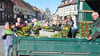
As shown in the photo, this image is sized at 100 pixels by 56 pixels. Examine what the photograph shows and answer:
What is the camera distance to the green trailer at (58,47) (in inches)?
130

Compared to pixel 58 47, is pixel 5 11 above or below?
above

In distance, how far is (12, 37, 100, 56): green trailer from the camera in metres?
3.31

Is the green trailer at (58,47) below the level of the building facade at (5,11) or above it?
below

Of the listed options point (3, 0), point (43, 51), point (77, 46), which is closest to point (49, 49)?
point (43, 51)

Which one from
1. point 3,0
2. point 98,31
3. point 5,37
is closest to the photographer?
point 98,31

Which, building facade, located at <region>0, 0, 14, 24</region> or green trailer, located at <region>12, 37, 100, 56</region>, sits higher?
building facade, located at <region>0, 0, 14, 24</region>

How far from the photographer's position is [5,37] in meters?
4.20

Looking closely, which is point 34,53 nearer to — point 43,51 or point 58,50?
point 43,51

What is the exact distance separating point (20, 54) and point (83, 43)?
1.32 m

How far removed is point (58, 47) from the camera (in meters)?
3.32

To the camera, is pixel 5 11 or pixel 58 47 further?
pixel 5 11

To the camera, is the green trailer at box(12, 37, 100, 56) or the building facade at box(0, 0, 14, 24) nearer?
the green trailer at box(12, 37, 100, 56)

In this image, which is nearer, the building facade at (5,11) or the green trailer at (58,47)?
the green trailer at (58,47)

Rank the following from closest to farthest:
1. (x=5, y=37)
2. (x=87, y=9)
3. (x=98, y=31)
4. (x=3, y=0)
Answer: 1. (x=98, y=31)
2. (x=5, y=37)
3. (x=87, y=9)
4. (x=3, y=0)
